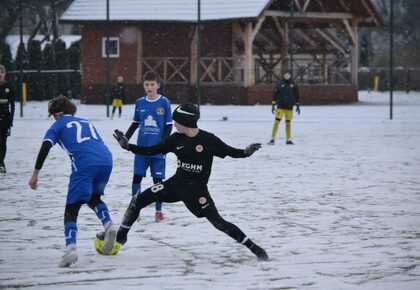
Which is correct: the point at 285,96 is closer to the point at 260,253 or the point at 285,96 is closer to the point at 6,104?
the point at 6,104

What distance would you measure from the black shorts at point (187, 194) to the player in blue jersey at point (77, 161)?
0.49 m

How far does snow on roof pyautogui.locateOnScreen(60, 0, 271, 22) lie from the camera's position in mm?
45188

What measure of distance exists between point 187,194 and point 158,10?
1528 inches

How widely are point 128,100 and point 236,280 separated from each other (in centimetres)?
3958

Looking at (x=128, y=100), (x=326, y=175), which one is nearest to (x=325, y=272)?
(x=326, y=175)

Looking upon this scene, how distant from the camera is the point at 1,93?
1691cm

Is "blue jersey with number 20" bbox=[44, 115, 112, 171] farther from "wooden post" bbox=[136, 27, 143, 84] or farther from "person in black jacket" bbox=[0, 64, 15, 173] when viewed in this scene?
"wooden post" bbox=[136, 27, 143, 84]

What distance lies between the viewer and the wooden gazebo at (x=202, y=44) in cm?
4575

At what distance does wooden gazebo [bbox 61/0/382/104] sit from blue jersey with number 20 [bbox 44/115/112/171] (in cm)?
3603

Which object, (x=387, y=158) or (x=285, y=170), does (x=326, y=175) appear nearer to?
(x=285, y=170)

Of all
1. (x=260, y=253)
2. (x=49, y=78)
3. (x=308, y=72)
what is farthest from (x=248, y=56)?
(x=260, y=253)

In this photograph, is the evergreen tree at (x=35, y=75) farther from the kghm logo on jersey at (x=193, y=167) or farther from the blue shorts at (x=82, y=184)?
the kghm logo on jersey at (x=193, y=167)

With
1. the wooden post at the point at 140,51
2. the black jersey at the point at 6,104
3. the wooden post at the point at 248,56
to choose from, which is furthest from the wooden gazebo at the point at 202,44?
the black jersey at the point at 6,104

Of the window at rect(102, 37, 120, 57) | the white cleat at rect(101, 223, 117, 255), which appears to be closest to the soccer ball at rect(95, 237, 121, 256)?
the white cleat at rect(101, 223, 117, 255)
